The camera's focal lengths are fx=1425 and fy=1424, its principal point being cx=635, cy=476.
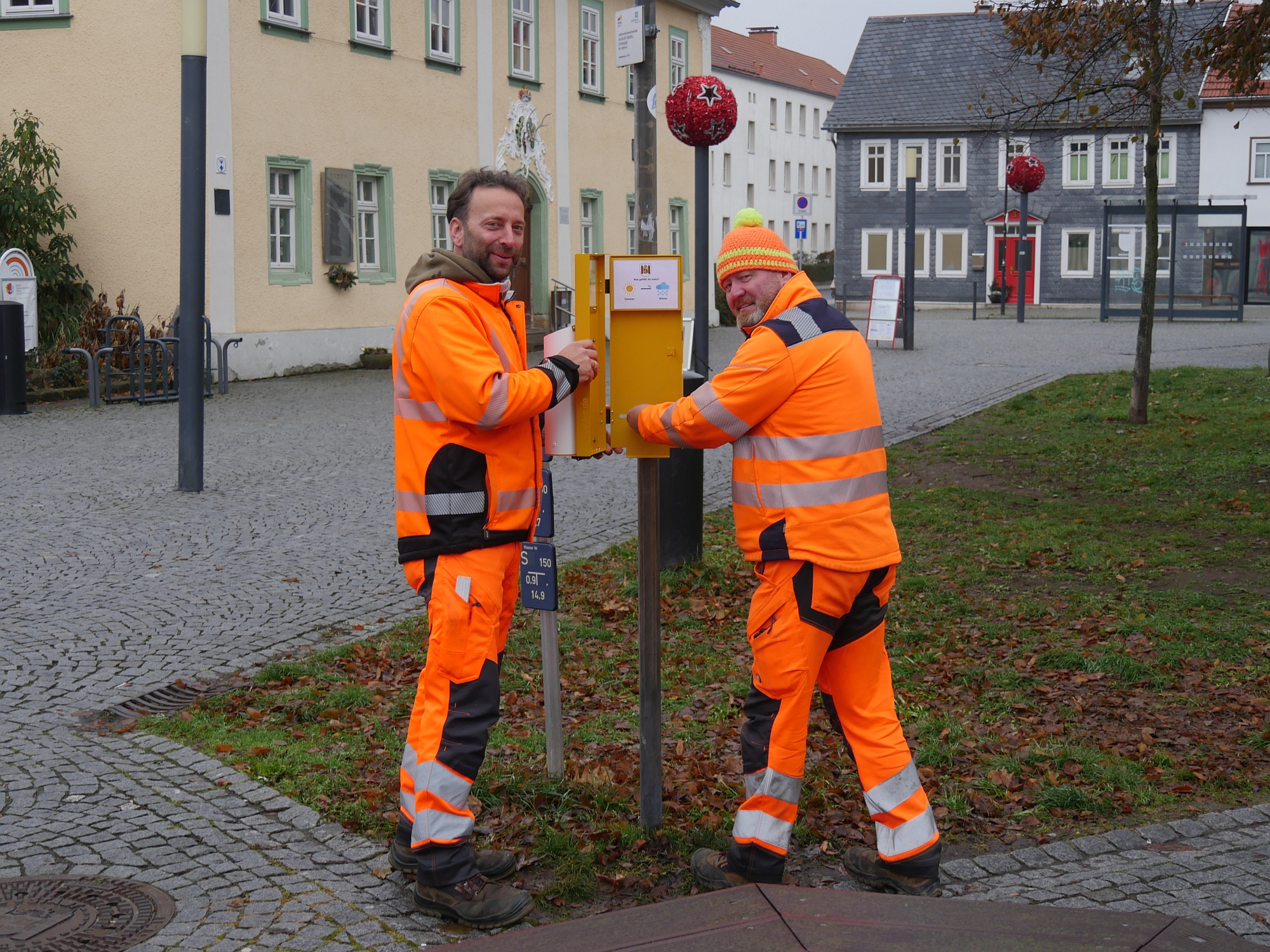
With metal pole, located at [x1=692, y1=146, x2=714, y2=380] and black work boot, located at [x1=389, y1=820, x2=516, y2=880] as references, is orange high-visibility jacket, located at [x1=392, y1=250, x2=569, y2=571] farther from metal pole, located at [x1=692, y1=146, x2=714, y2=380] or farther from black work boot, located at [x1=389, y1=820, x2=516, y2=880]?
metal pole, located at [x1=692, y1=146, x2=714, y2=380]

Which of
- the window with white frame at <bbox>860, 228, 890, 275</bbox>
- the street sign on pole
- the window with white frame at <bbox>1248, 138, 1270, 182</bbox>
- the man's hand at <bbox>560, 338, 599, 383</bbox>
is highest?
the window with white frame at <bbox>1248, 138, 1270, 182</bbox>

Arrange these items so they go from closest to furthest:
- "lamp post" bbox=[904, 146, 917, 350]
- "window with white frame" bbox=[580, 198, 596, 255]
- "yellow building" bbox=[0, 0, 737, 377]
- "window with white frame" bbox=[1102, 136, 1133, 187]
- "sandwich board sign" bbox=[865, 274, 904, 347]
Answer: "yellow building" bbox=[0, 0, 737, 377], "lamp post" bbox=[904, 146, 917, 350], "sandwich board sign" bbox=[865, 274, 904, 347], "window with white frame" bbox=[580, 198, 596, 255], "window with white frame" bbox=[1102, 136, 1133, 187]

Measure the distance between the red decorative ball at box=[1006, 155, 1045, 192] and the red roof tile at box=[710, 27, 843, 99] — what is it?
36730 millimetres

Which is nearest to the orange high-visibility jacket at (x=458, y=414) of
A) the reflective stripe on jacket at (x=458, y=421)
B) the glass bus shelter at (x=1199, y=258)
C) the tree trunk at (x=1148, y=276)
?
the reflective stripe on jacket at (x=458, y=421)

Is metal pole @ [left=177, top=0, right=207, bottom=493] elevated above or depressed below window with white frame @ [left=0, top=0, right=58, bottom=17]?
below

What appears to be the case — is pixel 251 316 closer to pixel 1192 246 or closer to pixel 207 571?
pixel 207 571

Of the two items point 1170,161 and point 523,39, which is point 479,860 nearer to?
point 523,39

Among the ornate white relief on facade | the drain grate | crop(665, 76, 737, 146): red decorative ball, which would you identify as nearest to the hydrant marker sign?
the drain grate

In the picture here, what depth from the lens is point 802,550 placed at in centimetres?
381

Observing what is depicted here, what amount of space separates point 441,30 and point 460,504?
74.0 feet

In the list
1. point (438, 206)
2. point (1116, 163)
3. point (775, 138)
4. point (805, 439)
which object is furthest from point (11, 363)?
point (775, 138)

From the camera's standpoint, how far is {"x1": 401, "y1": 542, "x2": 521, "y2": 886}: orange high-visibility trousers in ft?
12.6

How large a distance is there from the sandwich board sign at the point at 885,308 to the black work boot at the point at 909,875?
74.1ft

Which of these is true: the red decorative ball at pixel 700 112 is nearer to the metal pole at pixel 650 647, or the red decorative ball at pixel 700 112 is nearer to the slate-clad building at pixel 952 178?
the metal pole at pixel 650 647
